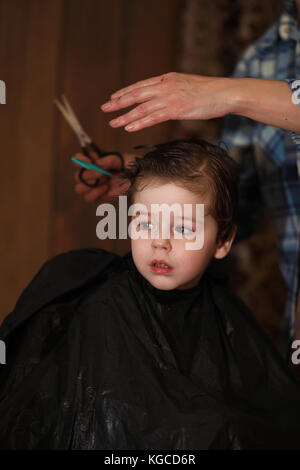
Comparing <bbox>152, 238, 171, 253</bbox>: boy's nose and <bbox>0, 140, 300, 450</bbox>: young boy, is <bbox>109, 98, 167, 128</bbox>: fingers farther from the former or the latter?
<bbox>152, 238, 171, 253</bbox>: boy's nose

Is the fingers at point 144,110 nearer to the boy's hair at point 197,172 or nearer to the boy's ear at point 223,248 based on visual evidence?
the boy's hair at point 197,172

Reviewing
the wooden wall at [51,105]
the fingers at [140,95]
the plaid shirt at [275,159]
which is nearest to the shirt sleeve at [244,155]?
the plaid shirt at [275,159]

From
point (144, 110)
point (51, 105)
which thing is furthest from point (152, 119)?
point (51, 105)

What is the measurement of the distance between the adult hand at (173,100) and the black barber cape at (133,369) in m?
0.37

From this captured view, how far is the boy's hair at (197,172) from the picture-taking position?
113cm

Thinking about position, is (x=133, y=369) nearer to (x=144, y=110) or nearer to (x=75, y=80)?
(x=144, y=110)

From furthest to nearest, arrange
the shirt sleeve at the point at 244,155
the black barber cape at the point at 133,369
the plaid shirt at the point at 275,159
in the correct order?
the shirt sleeve at the point at 244,155
the plaid shirt at the point at 275,159
the black barber cape at the point at 133,369

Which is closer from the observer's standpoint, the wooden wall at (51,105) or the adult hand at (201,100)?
the adult hand at (201,100)

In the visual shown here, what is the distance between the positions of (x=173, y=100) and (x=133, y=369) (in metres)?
0.56

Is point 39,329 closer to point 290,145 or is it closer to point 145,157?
point 145,157

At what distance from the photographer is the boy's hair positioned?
3.70ft

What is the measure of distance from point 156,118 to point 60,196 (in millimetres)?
1143

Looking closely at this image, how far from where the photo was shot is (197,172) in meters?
1.14

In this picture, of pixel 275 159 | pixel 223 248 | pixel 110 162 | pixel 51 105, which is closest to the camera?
pixel 223 248
